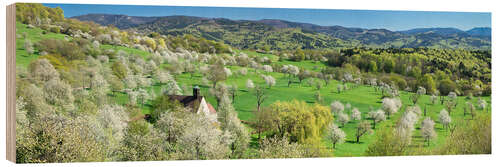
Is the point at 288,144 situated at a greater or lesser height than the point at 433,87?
lesser

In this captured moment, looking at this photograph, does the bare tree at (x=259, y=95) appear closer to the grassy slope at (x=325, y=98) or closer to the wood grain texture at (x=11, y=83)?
the grassy slope at (x=325, y=98)

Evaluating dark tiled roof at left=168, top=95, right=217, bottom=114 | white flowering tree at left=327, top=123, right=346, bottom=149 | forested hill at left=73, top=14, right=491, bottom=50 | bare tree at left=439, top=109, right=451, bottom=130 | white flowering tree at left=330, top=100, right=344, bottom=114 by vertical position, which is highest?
forested hill at left=73, top=14, right=491, bottom=50

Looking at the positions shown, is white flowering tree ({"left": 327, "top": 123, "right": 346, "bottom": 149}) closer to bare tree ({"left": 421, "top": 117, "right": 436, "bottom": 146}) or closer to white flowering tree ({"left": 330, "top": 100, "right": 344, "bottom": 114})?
white flowering tree ({"left": 330, "top": 100, "right": 344, "bottom": 114})

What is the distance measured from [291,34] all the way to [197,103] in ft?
14.0

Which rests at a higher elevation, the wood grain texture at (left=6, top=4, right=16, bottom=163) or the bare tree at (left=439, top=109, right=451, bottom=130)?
the wood grain texture at (left=6, top=4, right=16, bottom=163)

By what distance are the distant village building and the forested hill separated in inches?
87.5

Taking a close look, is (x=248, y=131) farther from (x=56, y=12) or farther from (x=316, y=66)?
(x=56, y=12)

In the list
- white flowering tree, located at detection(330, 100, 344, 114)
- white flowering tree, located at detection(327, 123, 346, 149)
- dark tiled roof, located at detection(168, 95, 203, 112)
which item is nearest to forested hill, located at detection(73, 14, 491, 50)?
dark tiled roof, located at detection(168, 95, 203, 112)

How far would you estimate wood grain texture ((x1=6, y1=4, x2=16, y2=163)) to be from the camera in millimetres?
11789

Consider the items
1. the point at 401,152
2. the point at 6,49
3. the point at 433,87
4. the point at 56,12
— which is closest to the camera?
the point at 6,49

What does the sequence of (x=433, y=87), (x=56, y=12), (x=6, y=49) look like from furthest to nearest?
(x=433, y=87), (x=56, y=12), (x=6, y=49)

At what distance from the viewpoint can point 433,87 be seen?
16.0 meters
